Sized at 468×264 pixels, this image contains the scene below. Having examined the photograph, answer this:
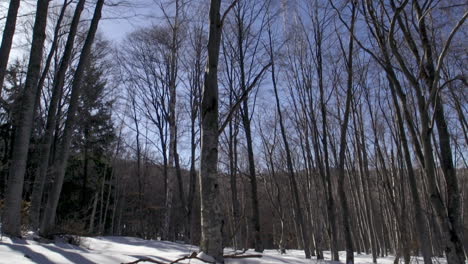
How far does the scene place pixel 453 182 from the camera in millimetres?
4527

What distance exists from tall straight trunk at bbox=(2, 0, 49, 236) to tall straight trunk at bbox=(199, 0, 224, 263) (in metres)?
3.18

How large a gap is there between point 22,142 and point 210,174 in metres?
3.45

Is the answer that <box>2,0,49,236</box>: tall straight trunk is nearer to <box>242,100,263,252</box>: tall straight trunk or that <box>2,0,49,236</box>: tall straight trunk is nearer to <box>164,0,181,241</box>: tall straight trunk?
<box>242,100,263,252</box>: tall straight trunk

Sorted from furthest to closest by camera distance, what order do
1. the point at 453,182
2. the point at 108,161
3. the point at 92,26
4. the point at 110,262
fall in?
the point at 108,161
the point at 92,26
the point at 453,182
the point at 110,262

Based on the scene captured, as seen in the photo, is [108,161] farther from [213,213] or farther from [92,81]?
[213,213]

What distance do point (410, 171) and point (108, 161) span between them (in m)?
21.1

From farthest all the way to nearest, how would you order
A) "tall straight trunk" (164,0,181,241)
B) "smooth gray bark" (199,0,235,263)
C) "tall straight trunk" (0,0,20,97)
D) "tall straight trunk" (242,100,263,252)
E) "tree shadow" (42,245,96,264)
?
"tall straight trunk" (164,0,181,241)
"tall straight trunk" (242,100,263,252)
"tall straight trunk" (0,0,20,97)
"smooth gray bark" (199,0,235,263)
"tree shadow" (42,245,96,264)

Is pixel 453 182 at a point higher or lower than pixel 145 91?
lower

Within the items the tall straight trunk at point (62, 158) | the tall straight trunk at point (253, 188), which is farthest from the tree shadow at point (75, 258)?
the tall straight trunk at point (253, 188)

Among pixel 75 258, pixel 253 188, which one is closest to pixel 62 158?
pixel 75 258

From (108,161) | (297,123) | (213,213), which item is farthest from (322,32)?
(108,161)

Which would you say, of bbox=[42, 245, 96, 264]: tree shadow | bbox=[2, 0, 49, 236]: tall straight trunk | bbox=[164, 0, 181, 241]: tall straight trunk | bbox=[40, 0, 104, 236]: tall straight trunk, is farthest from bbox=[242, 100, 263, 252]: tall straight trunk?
bbox=[42, 245, 96, 264]: tree shadow

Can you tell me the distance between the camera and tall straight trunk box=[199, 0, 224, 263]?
10.8ft

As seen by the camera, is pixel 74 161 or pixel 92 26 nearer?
pixel 92 26
